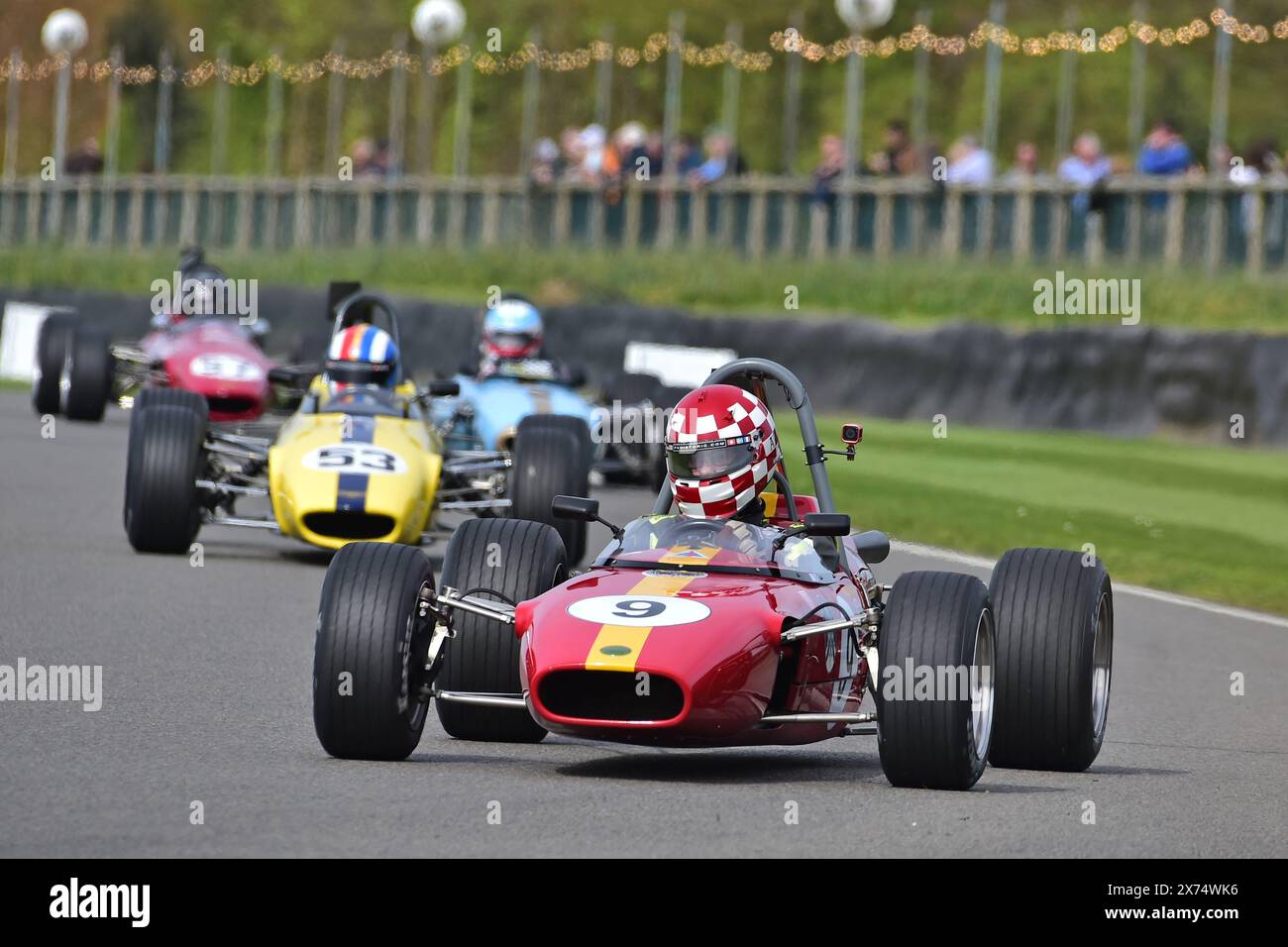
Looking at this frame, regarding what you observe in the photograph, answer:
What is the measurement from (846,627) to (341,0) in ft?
211

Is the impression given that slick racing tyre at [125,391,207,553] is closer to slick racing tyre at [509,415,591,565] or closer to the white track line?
slick racing tyre at [509,415,591,565]

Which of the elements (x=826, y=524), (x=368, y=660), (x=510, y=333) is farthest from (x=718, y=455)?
(x=510, y=333)

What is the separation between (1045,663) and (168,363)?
588 inches

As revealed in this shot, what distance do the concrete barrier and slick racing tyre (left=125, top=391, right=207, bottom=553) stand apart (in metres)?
8.10

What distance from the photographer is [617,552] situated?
9.27 m

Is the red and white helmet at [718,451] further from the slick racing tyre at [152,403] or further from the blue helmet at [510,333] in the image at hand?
the blue helmet at [510,333]

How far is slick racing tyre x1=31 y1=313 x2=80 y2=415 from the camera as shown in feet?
79.0

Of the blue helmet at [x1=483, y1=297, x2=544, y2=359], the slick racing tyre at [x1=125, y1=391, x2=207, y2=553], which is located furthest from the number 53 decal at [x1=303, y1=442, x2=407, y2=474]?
the blue helmet at [x1=483, y1=297, x2=544, y2=359]

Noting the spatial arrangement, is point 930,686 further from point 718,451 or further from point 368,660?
point 368,660

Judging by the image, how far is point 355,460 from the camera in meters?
14.6

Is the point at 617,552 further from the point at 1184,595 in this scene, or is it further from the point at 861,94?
the point at 861,94

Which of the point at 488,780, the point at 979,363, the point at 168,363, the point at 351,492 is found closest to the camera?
the point at 488,780

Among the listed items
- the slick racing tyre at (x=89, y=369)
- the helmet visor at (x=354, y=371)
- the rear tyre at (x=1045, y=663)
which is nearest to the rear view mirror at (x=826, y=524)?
the rear tyre at (x=1045, y=663)
